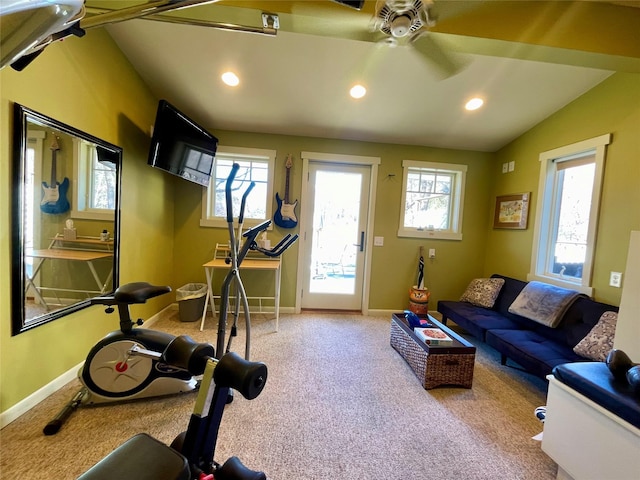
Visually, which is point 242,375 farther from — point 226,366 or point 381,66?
point 381,66

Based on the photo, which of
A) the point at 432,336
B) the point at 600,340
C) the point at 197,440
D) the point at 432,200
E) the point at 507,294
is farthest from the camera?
the point at 432,200

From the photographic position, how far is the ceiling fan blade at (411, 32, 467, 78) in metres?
1.70

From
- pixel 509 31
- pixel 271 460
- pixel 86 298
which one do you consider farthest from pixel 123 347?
pixel 509 31

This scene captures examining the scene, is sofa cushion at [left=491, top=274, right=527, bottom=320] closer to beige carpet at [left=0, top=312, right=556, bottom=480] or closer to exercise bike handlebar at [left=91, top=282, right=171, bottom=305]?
beige carpet at [left=0, top=312, right=556, bottom=480]

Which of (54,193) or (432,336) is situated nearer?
(54,193)

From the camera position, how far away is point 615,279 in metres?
2.33

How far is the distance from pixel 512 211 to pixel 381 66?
255 centimetres

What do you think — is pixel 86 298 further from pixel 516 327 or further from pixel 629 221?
pixel 629 221

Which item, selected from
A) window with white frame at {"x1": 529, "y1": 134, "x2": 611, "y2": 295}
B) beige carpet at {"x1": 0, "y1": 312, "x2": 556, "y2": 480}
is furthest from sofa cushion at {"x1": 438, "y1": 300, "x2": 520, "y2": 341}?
window with white frame at {"x1": 529, "y1": 134, "x2": 611, "y2": 295}

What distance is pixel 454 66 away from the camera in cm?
187

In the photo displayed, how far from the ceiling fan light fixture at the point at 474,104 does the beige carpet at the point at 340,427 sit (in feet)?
9.12

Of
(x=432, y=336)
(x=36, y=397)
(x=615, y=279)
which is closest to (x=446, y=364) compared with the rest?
(x=432, y=336)

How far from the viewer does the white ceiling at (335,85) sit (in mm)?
2279

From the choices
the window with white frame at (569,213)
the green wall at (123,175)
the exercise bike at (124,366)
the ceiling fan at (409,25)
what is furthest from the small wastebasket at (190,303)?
the window with white frame at (569,213)
